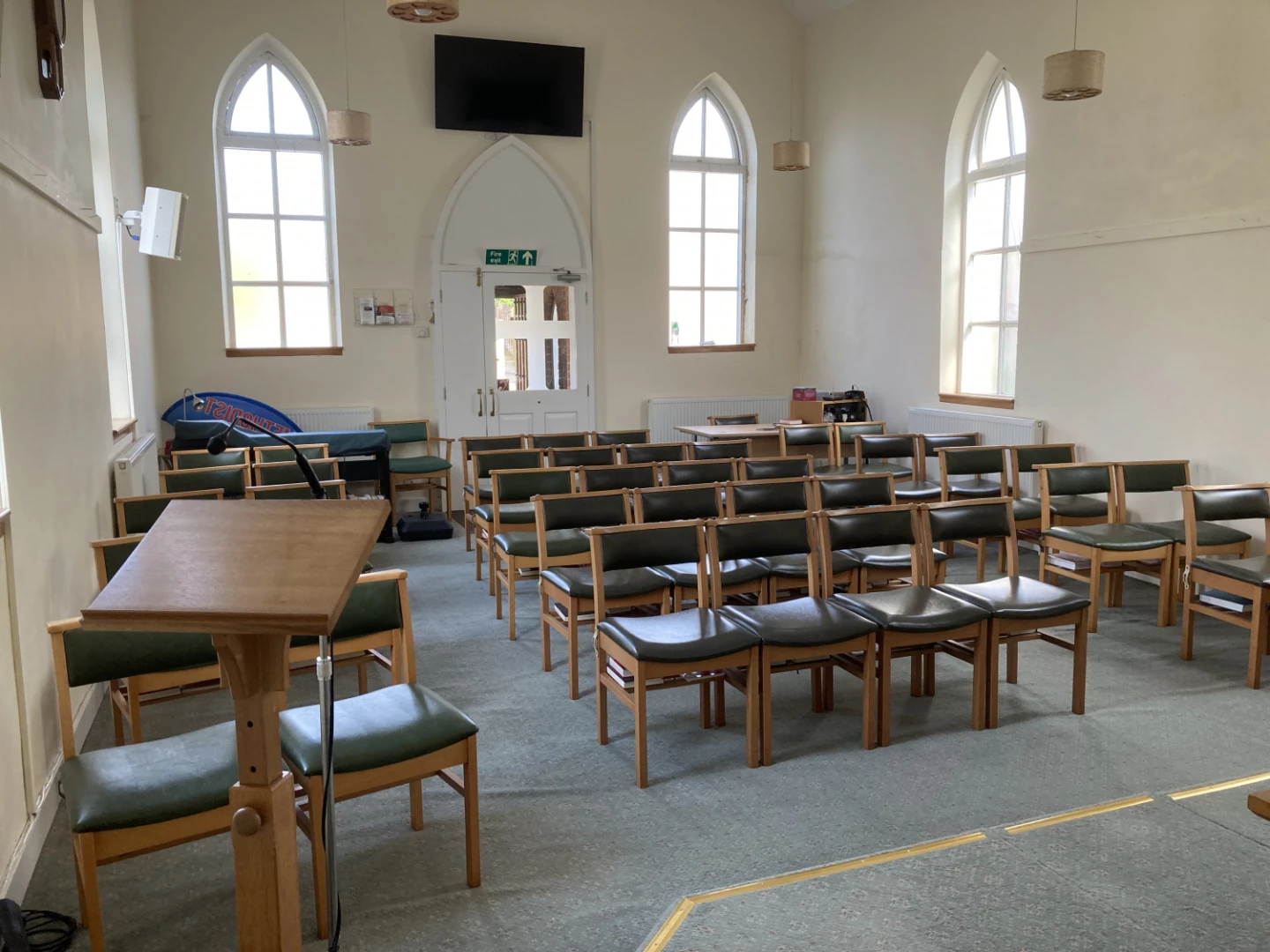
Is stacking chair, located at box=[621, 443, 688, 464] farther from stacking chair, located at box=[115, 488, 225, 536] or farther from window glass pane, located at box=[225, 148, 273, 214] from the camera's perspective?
window glass pane, located at box=[225, 148, 273, 214]

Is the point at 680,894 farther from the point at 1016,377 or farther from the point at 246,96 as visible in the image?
the point at 246,96

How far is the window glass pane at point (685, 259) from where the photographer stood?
1009 cm

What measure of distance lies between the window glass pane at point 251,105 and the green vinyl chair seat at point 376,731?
283 inches

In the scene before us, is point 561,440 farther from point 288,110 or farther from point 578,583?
point 288,110

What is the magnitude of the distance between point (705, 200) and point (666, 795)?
7.80 metres

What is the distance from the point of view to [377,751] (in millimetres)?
2621

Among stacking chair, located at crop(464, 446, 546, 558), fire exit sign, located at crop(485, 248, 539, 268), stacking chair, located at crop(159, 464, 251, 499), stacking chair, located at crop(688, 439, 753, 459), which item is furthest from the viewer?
fire exit sign, located at crop(485, 248, 539, 268)

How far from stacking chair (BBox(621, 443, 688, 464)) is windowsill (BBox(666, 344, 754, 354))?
11.5 ft

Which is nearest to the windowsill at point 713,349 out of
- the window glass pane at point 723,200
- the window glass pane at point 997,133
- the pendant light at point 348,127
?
the window glass pane at point 723,200

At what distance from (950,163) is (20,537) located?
293 inches

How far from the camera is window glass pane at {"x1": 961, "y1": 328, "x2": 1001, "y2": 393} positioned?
325 inches

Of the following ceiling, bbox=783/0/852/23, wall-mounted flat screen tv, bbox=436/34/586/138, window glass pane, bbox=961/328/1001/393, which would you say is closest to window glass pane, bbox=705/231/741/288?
wall-mounted flat screen tv, bbox=436/34/586/138

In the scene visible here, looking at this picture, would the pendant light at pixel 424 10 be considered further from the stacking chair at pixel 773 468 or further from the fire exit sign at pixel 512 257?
the fire exit sign at pixel 512 257

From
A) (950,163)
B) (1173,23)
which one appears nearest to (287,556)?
(1173,23)
